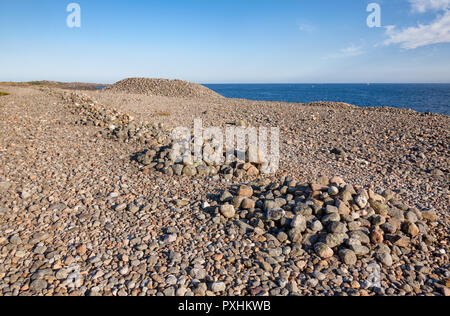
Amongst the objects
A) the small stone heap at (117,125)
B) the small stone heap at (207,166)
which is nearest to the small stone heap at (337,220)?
the small stone heap at (207,166)

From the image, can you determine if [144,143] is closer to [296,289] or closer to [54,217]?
[54,217]

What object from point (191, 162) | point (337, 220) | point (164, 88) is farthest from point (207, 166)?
point (164, 88)

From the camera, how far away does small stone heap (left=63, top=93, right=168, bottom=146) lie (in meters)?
11.1

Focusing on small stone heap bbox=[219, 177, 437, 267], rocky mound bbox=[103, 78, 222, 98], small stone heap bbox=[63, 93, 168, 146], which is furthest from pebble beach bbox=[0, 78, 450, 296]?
rocky mound bbox=[103, 78, 222, 98]

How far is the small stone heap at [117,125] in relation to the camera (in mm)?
11141

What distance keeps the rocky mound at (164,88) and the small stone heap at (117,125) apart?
16950mm

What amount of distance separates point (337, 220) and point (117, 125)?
1118cm

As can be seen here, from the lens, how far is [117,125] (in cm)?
1282

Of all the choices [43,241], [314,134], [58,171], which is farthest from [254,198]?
[314,134]

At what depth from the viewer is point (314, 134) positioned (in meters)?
13.6

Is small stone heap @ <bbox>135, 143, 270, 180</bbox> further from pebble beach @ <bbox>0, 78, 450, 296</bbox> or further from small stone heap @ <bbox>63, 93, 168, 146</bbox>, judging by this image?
small stone heap @ <bbox>63, 93, 168, 146</bbox>

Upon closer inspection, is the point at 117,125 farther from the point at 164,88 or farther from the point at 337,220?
the point at 164,88

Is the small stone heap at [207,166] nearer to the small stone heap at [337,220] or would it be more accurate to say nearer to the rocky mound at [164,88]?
the small stone heap at [337,220]

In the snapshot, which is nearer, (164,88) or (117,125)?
(117,125)
